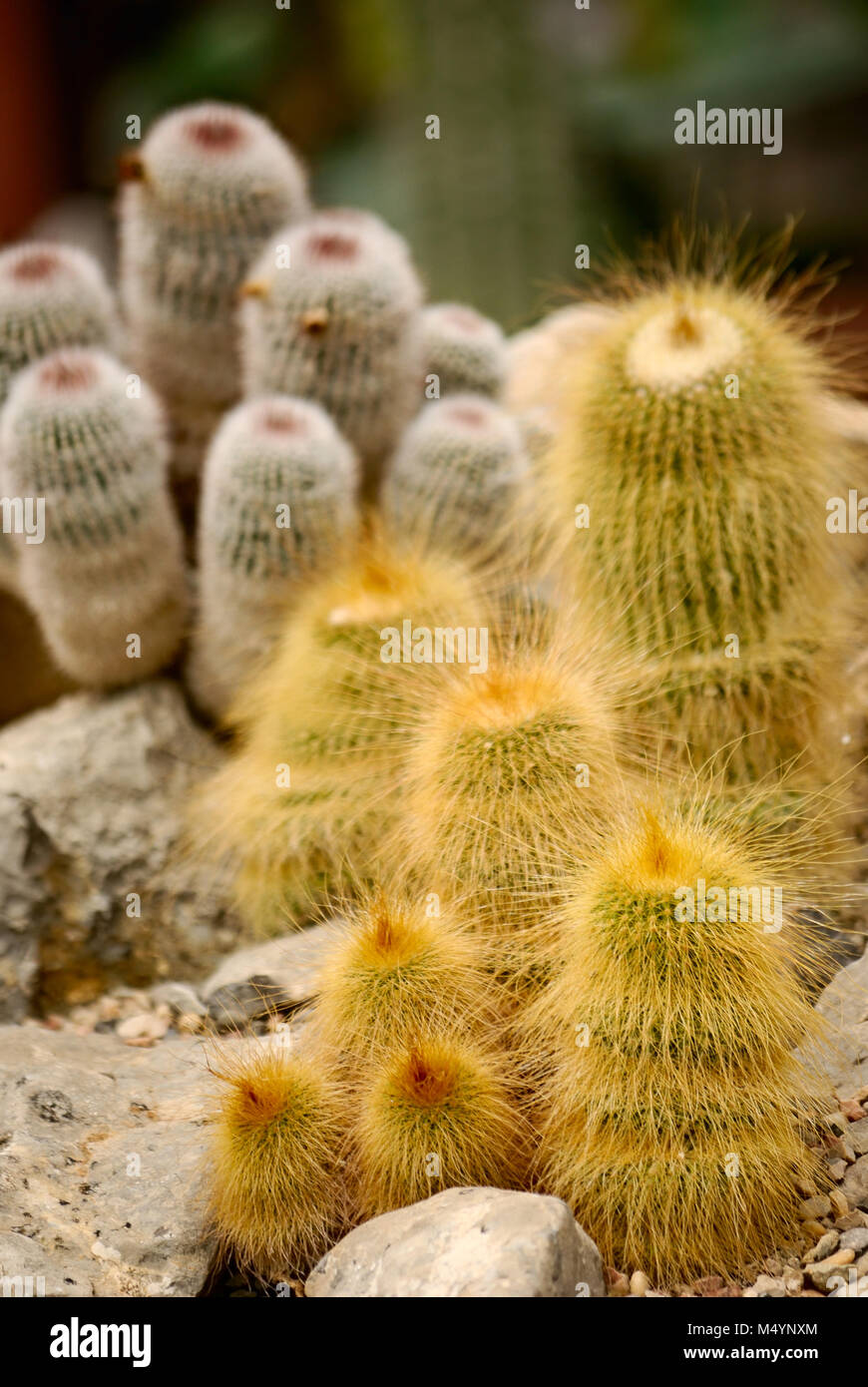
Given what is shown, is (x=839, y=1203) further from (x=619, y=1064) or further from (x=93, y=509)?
(x=93, y=509)

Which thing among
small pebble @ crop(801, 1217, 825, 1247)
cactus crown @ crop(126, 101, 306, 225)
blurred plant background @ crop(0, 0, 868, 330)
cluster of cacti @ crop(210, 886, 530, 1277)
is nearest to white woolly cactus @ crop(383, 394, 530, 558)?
cactus crown @ crop(126, 101, 306, 225)

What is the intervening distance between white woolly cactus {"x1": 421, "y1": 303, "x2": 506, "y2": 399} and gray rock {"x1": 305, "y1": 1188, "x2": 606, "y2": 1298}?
173cm

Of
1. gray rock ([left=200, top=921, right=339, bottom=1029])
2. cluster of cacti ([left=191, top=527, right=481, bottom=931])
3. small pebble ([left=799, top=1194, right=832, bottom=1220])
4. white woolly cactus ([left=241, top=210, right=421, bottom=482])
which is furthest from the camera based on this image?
white woolly cactus ([left=241, top=210, right=421, bottom=482])

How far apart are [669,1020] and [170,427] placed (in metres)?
1.68

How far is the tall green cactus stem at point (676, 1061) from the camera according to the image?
1449 mm

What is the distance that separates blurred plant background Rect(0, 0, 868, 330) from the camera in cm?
443

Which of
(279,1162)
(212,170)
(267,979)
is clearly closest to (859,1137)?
(279,1162)

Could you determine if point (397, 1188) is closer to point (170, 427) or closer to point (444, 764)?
point (444, 764)

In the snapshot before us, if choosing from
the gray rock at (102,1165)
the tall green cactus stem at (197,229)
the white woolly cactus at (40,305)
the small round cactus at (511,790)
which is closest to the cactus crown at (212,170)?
the tall green cactus stem at (197,229)

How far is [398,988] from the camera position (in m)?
1.55

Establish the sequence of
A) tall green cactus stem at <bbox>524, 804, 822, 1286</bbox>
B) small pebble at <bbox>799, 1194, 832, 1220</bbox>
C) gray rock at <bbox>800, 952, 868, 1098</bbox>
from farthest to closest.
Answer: gray rock at <bbox>800, 952, 868, 1098</bbox> → small pebble at <bbox>799, 1194, 832, 1220</bbox> → tall green cactus stem at <bbox>524, 804, 822, 1286</bbox>

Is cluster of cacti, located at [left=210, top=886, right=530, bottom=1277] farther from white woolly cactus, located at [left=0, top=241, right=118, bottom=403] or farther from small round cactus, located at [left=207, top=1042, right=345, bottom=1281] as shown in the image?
white woolly cactus, located at [left=0, top=241, right=118, bottom=403]

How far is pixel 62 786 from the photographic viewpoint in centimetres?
232

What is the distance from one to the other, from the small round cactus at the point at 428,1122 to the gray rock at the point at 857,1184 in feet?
1.25
